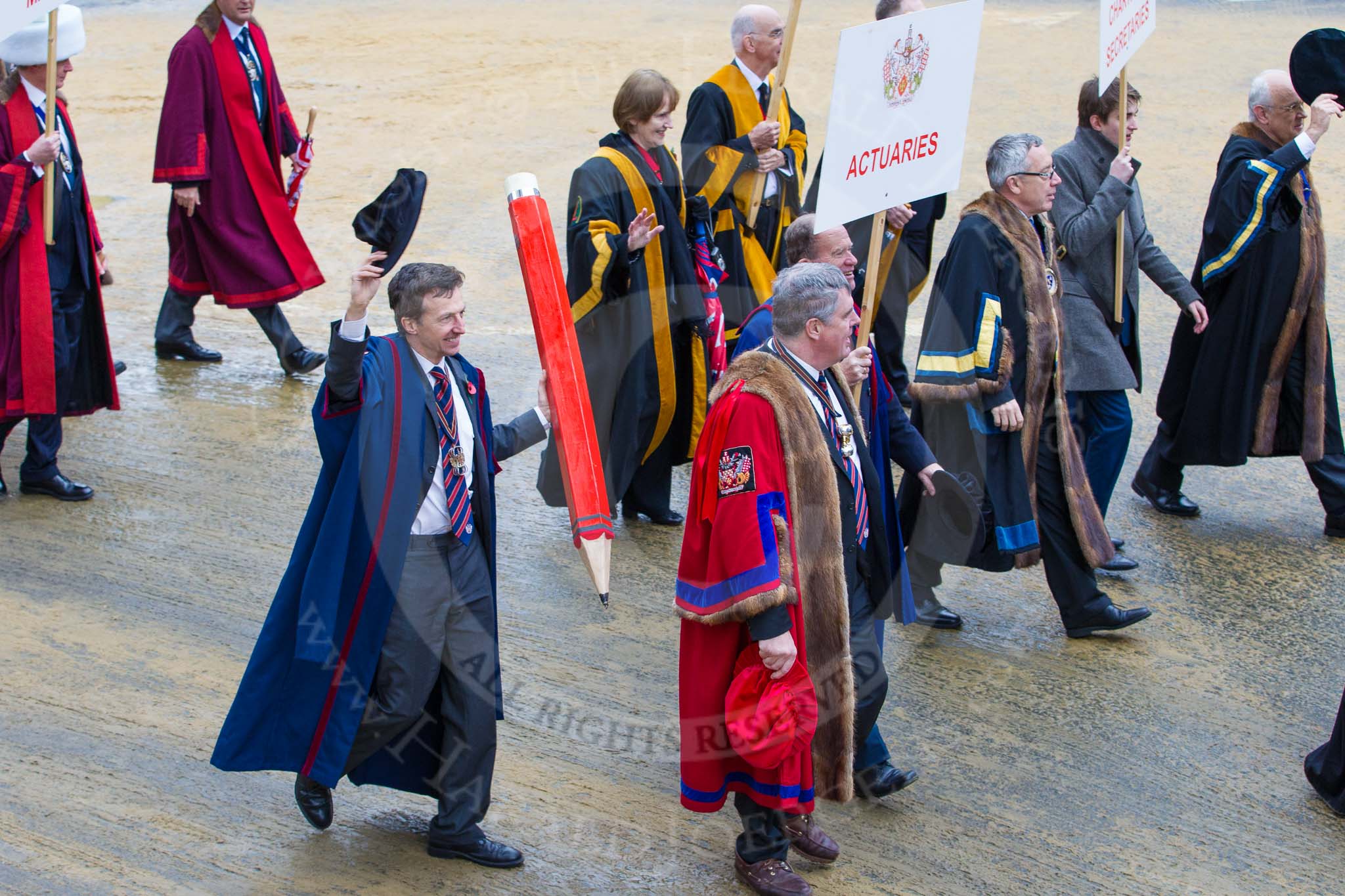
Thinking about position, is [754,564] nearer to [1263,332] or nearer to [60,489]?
[1263,332]

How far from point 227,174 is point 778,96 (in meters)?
3.03

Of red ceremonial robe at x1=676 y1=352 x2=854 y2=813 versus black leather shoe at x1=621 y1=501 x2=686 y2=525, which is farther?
black leather shoe at x1=621 y1=501 x2=686 y2=525

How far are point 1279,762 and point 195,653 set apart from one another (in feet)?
12.0

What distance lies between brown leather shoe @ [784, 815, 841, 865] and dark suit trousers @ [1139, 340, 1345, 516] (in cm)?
310

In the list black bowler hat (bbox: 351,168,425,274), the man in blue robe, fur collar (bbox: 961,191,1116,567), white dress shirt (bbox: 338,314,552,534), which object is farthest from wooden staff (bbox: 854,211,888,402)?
black bowler hat (bbox: 351,168,425,274)

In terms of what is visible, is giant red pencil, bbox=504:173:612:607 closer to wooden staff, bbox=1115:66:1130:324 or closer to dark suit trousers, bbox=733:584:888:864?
dark suit trousers, bbox=733:584:888:864

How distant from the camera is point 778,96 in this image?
6422mm

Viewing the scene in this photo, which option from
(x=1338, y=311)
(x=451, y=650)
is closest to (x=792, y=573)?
(x=451, y=650)

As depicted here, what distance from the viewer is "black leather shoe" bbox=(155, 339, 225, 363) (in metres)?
8.01

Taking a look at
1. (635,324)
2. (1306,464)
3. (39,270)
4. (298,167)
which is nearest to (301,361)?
(298,167)

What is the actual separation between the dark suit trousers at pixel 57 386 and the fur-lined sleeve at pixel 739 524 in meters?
3.72

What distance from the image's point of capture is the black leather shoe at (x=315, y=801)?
414 centimetres

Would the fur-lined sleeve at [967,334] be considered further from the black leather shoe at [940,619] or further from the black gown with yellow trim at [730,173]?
the black gown with yellow trim at [730,173]

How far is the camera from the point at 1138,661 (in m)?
5.27
